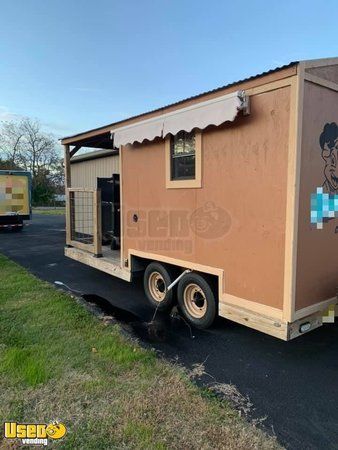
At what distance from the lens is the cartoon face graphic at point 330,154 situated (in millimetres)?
3387

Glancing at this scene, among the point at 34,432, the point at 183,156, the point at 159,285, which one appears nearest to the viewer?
the point at 34,432

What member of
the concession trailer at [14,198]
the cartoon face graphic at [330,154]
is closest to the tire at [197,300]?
the cartoon face graphic at [330,154]

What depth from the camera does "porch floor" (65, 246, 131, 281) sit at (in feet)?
19.0

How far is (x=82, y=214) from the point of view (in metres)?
10.8

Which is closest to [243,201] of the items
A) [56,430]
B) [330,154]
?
[330,154]

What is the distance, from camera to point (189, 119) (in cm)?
400

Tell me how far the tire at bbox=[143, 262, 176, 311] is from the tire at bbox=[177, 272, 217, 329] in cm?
27

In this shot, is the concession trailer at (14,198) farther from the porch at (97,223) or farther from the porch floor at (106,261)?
the porch floor at (106,261)

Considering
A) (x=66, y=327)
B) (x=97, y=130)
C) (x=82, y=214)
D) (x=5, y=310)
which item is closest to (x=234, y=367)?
(x=66, y=327)

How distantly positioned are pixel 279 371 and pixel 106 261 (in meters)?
3.76

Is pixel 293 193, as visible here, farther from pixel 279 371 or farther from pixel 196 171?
pixel 279 371

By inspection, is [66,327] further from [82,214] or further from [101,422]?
[82,214]

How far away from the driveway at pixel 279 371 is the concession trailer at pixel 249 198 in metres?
0.40

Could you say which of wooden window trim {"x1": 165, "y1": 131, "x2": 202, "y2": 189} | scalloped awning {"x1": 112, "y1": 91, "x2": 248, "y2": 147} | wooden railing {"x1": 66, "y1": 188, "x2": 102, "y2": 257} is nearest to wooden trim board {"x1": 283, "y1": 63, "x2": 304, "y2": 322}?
scalloped awning {"x1": 112, "y1": 91, "x2": 248, "y2": 147}
